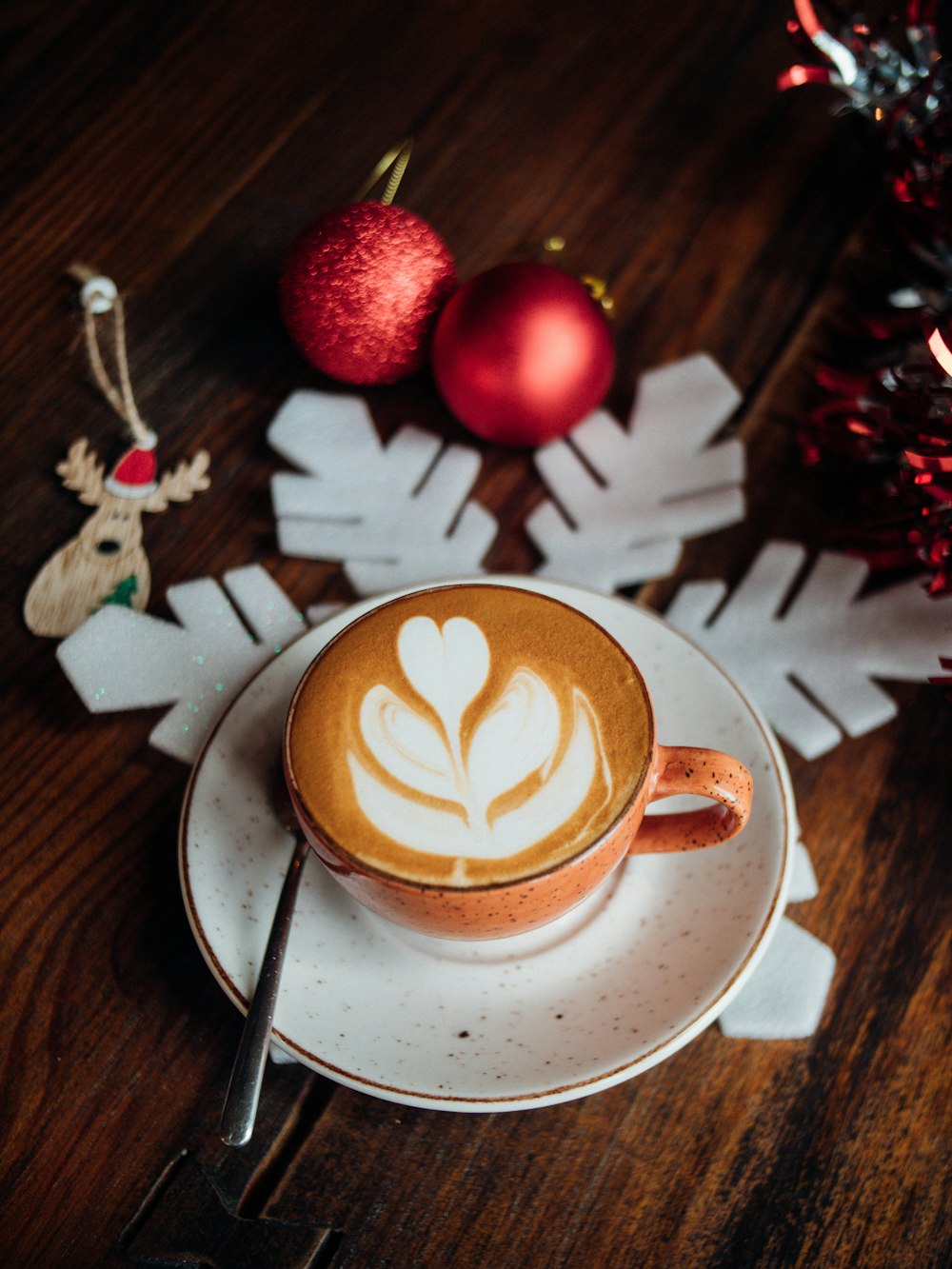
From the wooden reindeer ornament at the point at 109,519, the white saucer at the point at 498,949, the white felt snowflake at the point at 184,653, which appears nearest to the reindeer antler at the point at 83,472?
the wooden reindeer ornament at the point at 109,519

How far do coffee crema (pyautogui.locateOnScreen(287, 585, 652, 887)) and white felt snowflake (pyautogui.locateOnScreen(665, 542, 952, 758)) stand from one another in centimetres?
17

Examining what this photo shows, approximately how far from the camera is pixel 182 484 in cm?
72

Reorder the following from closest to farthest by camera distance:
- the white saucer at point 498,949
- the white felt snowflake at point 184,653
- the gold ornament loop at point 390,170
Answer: the white saucer at point 498,949, the white felt snowflake at point 184,653, the gold ornament loop at point 390,170

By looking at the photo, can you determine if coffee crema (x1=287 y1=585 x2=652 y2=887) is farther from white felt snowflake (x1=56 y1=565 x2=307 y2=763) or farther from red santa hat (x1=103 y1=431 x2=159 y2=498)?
red santa hat (x1=103 y1=431 x2=159 y2=498)

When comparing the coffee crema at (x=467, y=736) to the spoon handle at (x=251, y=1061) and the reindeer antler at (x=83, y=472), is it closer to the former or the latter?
the spoon handle at (x=251, y=1061)

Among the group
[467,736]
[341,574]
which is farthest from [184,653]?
[467,736]

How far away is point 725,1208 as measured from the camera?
50 cm

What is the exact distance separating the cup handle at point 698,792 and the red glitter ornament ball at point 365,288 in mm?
374

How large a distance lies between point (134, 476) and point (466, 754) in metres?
0.36

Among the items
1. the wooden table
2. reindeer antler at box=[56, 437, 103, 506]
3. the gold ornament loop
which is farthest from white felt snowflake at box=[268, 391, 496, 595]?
the gold ornament loop

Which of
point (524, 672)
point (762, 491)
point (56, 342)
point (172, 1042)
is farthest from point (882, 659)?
point (56, 342)

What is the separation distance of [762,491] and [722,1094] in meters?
0.41

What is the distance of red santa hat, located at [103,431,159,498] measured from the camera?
2.34ft

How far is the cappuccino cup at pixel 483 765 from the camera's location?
466mm
